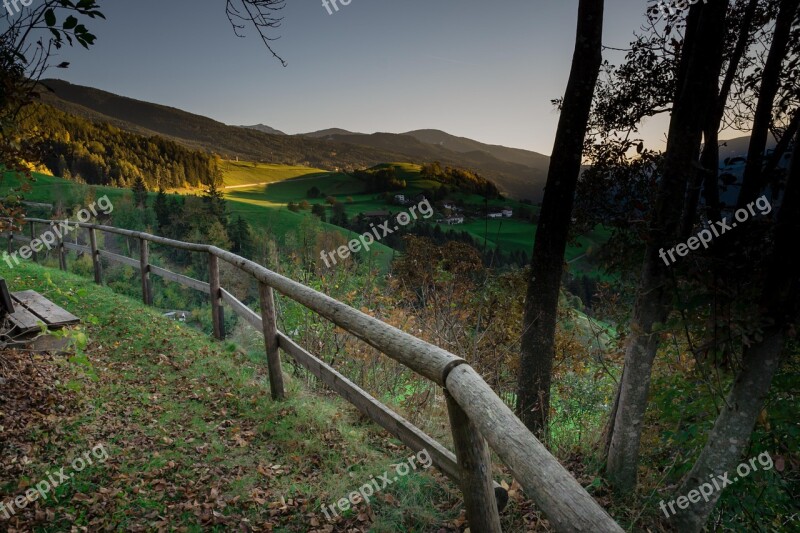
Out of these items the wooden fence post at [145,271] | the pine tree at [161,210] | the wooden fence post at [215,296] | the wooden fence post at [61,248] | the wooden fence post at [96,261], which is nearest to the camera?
the wooden fence post at [215,296]

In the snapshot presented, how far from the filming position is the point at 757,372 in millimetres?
→ 3186

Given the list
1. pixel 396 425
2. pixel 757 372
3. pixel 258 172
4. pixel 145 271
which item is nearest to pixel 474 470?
pixel 396 425

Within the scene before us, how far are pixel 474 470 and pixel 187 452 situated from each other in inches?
97.6

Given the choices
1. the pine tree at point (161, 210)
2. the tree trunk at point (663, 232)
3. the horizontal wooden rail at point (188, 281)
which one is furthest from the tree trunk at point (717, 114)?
the pine tree at point (161, 210)

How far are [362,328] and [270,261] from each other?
6856mm

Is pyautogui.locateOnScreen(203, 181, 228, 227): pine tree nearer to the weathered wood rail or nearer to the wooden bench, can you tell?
the wooden bench

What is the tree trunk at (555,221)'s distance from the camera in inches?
178

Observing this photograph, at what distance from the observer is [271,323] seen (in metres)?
4.15

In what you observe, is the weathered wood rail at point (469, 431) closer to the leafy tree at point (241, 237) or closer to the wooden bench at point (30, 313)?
the wooden bench at point (30, 313)

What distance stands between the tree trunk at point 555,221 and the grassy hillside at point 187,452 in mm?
2062

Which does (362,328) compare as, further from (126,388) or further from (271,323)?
(126,388)

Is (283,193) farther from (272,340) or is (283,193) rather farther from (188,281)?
(272,340)

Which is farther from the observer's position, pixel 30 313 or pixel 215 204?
pixel 215 204

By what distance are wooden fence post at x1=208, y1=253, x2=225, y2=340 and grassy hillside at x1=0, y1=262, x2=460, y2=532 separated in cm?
105
